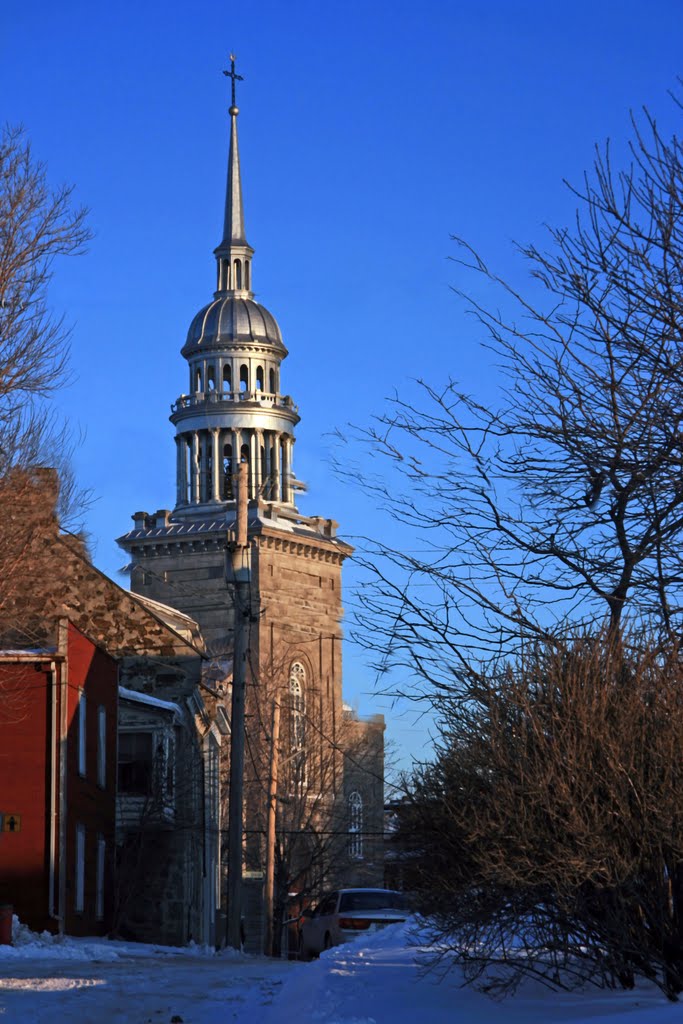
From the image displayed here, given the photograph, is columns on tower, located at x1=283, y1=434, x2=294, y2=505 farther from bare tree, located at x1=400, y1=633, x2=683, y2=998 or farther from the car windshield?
bare tree, located at x1=400, y1=633, x2=683, y2=998

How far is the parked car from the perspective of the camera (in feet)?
83.0

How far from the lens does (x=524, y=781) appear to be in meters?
12.0

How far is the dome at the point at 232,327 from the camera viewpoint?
313ft

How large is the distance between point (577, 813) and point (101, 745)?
19.8 metres

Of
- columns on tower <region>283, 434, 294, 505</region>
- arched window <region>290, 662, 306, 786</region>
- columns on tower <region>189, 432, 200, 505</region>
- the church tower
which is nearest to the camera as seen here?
arched window <region>290, 662, 306, 786</region>

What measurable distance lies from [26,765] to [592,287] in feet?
54.3

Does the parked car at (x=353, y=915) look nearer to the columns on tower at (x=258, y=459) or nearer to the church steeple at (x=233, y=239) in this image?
the columns on tower at (x=258, y=459)

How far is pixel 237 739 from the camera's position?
2591 centimetres

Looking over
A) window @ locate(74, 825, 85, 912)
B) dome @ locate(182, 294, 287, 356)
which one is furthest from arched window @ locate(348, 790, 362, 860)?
window @ locate(74, 825, 85, 912)

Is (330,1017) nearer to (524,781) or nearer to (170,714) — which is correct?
(524,781)

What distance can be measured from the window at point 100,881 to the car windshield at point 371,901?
5523 millimetres

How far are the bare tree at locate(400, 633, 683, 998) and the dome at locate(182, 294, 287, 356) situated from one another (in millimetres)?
82965

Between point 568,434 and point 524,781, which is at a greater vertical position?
point 568,434

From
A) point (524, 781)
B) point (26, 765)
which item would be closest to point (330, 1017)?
point (524, 781)
